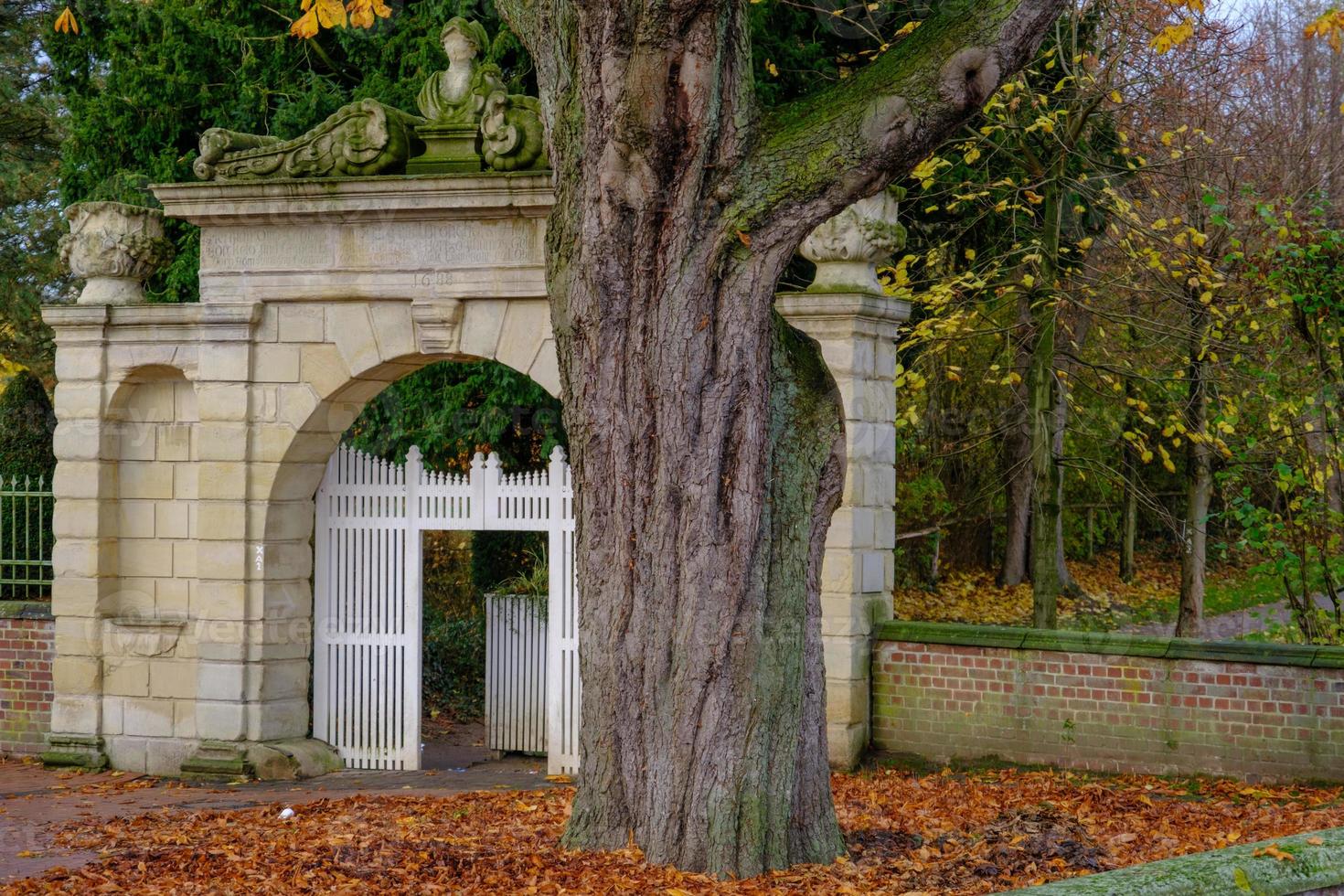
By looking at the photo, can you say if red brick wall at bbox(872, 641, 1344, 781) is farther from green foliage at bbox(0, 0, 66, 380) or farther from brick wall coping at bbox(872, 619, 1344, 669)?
green foliage at bbox(0, 0, 66, 380)

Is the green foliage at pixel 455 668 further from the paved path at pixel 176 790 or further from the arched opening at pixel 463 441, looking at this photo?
the paved path at pixel 176 790

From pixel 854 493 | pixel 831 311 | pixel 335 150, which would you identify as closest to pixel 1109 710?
pixel 854 493

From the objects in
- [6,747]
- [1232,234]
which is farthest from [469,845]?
[1232,234]

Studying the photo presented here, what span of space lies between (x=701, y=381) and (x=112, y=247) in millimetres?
6521

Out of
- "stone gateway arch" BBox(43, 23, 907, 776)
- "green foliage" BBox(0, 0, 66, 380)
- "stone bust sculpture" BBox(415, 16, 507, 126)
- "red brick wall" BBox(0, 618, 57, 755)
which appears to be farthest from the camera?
"green foliage" BBox(0, 0, 66, 380)

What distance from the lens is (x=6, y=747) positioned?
12031 mm

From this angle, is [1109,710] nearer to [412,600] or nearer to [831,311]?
[831,311]

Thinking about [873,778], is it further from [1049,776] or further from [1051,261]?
[1051,261]

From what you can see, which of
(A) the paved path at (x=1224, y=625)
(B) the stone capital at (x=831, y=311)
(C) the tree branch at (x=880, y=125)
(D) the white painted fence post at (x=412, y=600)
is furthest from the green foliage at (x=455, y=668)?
(A) the paved path at (x=1224, y=625)

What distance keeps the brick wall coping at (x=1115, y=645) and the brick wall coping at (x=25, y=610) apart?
6.48 metres

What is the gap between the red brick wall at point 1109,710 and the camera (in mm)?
9367

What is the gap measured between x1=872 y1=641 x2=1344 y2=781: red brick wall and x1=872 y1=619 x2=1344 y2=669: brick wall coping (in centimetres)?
5

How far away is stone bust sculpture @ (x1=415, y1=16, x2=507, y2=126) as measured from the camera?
10461mm

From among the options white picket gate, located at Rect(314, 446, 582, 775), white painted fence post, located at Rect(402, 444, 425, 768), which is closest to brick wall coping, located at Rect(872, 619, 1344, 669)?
white picket gate, located at Rect(314, 446, 582, 775)
